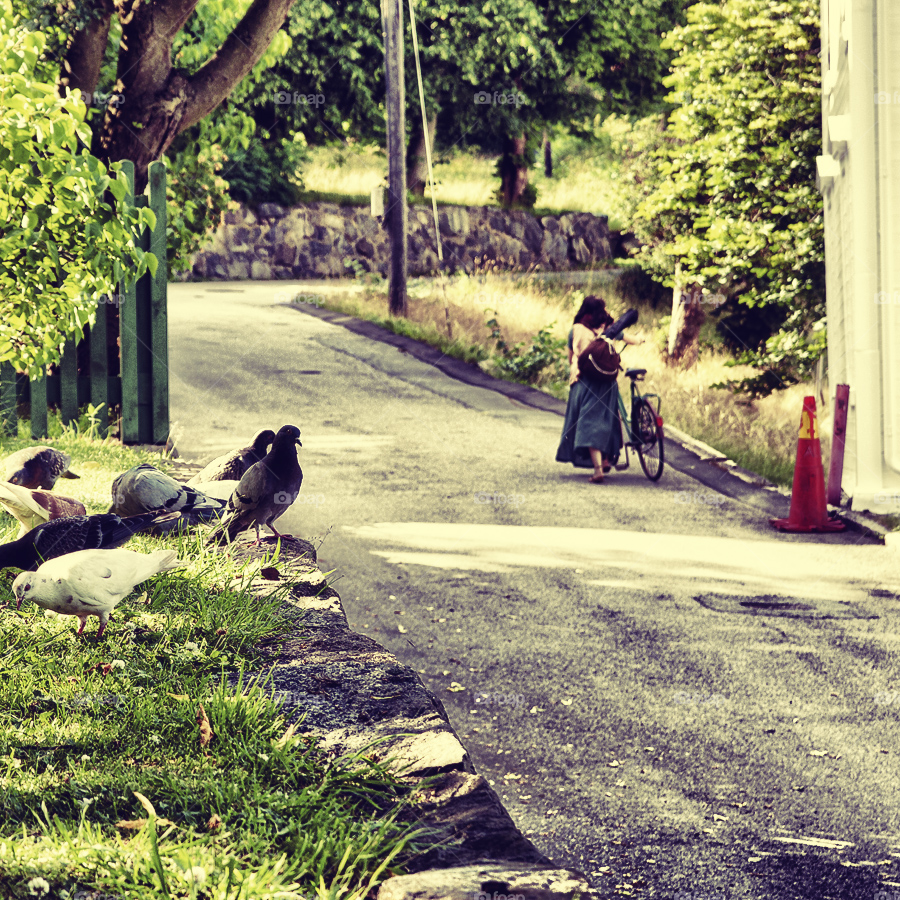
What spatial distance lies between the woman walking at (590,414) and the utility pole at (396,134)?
31.1 ft

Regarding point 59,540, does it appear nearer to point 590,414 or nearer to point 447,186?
point 590,414

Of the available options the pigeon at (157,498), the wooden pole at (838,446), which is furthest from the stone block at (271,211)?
the pigeon at (157,498)

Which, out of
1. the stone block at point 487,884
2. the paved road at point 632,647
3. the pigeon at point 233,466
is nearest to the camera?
the stone block at point 487,884

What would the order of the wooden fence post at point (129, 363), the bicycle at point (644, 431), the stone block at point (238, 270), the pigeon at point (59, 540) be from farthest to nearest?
the stone block at point (238, 270), the bicycle at point (644, 431), the wooden fence post at point (129, 363), the pigeon at point (59, 540)

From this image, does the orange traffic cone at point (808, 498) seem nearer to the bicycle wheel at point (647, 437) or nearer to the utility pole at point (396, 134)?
the bicycle wheel at point (647, 437)

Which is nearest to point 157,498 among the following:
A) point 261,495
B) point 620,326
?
point 261,495

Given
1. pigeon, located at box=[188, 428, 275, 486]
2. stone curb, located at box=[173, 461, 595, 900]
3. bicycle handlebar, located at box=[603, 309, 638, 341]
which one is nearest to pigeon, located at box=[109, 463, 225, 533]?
pigeon, located at box=[188, 428, 275, 486]

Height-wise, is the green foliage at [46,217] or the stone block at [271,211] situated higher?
the stone block at [271,211]

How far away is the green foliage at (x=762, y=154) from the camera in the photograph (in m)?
15.0

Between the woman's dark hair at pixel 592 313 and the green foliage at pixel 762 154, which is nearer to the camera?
the woman's dark hair at pixel 592 313

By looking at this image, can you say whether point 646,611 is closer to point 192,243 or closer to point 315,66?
point 192,243

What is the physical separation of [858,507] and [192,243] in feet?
31.4

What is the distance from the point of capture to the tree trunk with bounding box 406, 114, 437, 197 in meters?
34.1

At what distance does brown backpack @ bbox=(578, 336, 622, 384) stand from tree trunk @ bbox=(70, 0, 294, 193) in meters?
4.19
